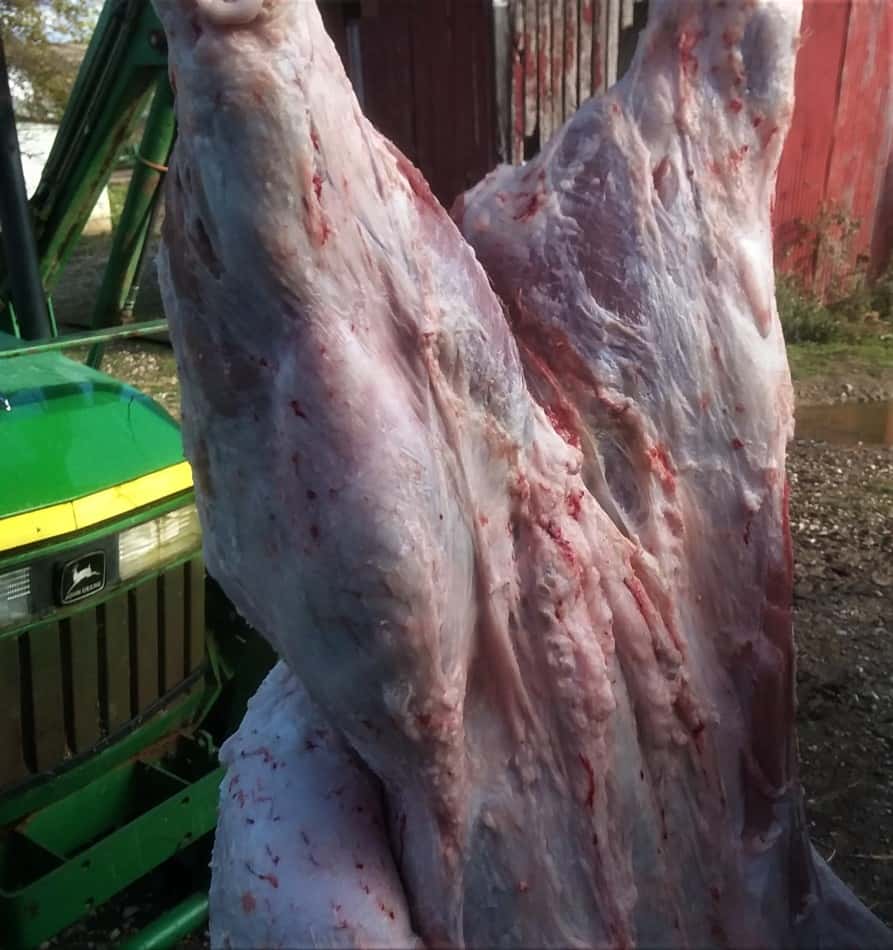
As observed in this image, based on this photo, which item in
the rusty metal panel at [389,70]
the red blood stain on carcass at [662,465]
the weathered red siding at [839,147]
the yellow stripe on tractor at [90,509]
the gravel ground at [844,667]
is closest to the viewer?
the red blood stain on carcass at [662,465]

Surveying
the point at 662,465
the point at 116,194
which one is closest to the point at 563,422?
the point at 662,465

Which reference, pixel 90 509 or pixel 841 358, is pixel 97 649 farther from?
pixel 841 358

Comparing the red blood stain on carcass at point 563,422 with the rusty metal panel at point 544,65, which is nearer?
the red blood stain on carcass at point 563,422

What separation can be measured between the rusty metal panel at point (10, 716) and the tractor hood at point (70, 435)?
1.13ft

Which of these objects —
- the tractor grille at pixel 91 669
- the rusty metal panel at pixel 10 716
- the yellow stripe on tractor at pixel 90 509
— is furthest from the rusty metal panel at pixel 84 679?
the yellow stripe on tractor at pixel 90 509

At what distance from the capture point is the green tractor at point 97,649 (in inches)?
93.4

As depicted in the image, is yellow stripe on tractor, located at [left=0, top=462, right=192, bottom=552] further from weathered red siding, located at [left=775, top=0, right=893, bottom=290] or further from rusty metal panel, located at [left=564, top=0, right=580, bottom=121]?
weathered red siding, located at [left=775, top=0, right=893, bottom=290]

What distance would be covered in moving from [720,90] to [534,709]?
0.83 metres

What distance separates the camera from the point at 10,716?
7.97ft

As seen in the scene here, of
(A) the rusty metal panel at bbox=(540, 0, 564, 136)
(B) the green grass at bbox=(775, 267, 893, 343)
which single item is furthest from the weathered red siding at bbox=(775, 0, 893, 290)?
(A) the rusty metal panel at bbox=(540, 0, 564, 136)

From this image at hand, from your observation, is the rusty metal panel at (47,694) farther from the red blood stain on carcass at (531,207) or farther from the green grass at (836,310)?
the green grass at (836,310)

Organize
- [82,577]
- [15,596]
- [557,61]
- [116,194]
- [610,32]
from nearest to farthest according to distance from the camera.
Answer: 1. [15,596]
2. [82,577]
3. [610,32]
4. [557,61]
5. [116,194]

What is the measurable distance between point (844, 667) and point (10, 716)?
317 cm

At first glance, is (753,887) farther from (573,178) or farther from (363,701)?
(573,178)
